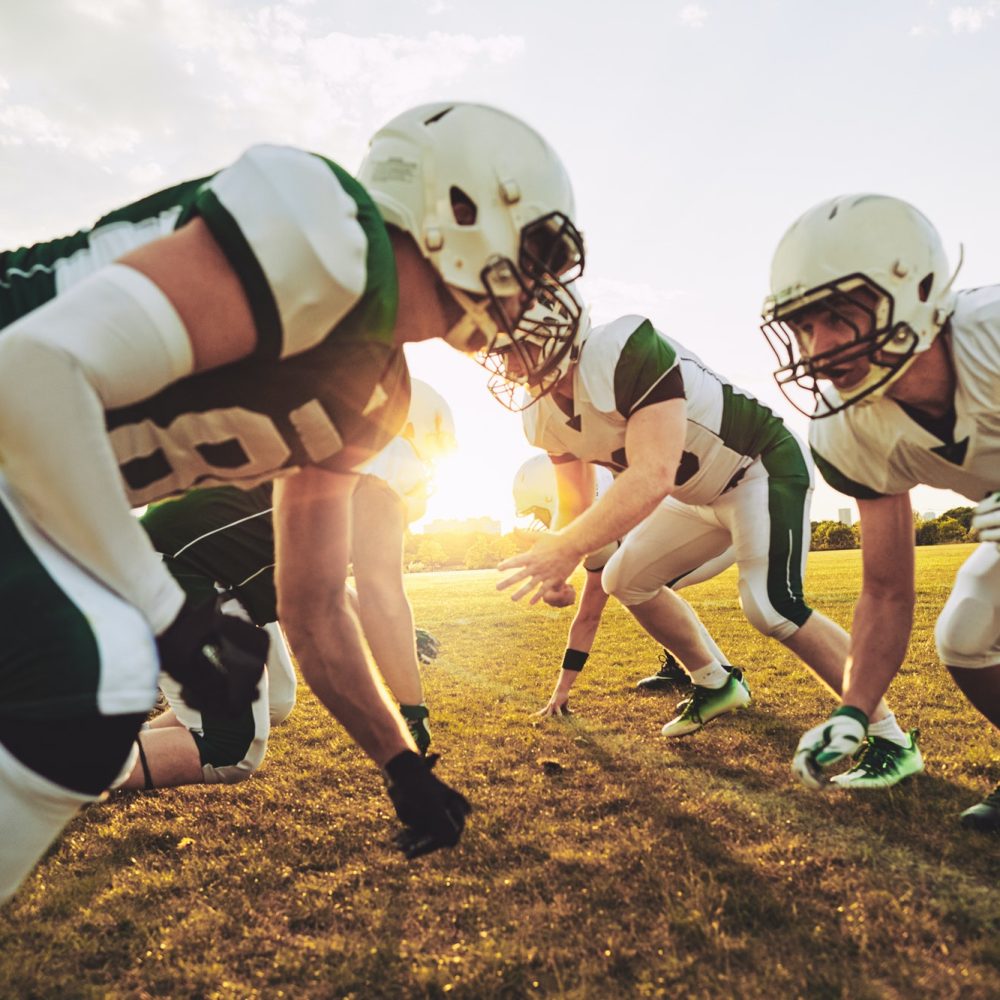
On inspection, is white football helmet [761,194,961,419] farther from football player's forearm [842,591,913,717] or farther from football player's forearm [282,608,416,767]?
football player's forearm [282,608,416,767]

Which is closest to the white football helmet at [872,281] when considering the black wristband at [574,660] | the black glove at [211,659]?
the black glove at [211,659]

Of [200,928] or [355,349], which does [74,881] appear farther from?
[355,349]

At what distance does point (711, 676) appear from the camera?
14.4 ft

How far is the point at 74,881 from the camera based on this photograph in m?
2.65

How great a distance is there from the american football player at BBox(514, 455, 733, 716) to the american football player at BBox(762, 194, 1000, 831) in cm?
176

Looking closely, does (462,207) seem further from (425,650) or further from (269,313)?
(425,650)

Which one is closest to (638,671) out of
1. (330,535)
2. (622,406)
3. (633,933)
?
(622,406)

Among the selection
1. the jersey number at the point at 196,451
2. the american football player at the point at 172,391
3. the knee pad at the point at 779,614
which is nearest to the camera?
the american football player at the point at 172,391

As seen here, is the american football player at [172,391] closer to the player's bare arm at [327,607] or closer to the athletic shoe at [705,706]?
the player's bare arm at [327,607]

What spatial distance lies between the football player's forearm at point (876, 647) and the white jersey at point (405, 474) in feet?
7.02

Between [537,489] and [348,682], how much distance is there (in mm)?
4214

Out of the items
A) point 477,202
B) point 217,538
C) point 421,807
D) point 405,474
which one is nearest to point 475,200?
point 477,202

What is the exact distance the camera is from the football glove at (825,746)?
235 cm

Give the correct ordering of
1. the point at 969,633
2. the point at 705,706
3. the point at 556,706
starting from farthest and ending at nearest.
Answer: the point at 556,706 → the point at 705,706 → the point at 969,633
